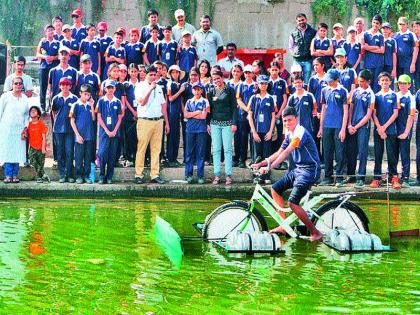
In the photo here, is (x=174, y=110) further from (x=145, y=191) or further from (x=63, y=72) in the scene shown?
(x=63, y=72)

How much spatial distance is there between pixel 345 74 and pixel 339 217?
6.04 m

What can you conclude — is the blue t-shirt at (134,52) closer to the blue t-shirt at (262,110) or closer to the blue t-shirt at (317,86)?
the blue t-shirt at (262,110)

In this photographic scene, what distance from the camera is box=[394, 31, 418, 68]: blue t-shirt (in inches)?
802

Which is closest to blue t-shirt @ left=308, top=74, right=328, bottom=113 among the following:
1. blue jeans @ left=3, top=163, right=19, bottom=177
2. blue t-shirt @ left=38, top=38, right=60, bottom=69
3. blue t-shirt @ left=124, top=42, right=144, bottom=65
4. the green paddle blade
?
blue t-shirt @ left=124, top=42, right=144, bottom=65

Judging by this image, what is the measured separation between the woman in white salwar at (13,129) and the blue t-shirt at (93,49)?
1.91 metres

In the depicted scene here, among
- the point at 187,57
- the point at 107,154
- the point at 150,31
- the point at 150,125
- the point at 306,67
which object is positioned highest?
the point at 150,31

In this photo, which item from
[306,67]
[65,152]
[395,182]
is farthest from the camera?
[306,67]

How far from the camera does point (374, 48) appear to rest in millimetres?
20406

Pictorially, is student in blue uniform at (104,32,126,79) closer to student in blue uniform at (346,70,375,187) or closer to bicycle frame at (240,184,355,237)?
student in blue uniform at (346,70,375,187)

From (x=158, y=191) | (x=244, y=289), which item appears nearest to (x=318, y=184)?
(x=158, y=191)

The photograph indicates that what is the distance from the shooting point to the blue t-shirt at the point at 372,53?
2047 cm

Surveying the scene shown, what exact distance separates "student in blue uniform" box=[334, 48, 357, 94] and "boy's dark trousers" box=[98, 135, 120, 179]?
445cm

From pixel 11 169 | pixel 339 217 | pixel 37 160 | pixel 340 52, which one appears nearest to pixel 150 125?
pixel 37 160

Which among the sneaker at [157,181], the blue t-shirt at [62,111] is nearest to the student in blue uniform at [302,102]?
the sneaker at [157,181]
